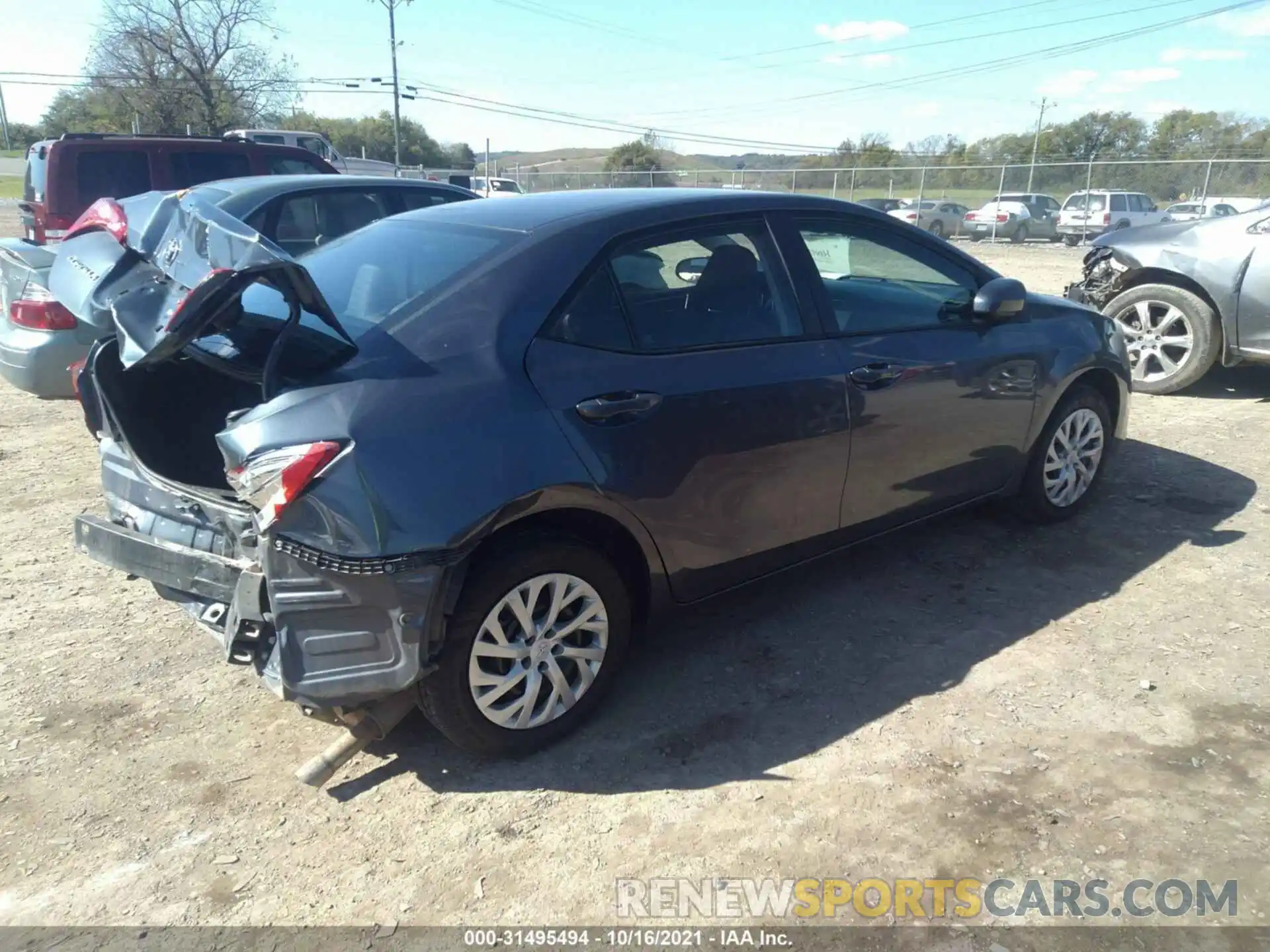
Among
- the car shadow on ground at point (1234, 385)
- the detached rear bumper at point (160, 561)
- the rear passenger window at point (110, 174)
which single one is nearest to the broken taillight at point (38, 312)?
the detached rear bumper at point (160, 561)

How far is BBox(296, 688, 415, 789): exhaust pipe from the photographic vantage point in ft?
9.10

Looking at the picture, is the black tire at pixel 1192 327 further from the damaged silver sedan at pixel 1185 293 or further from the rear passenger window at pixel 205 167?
the rear passenger window at pixel 205 167

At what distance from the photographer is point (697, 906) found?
242 cm

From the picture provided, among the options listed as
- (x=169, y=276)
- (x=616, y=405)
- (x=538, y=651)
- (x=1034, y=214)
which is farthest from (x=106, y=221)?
(x=1034, y=214)

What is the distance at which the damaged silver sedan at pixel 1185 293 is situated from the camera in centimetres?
691

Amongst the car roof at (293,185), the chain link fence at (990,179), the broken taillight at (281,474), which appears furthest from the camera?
the chain link fence at (990,179)

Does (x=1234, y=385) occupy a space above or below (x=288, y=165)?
below

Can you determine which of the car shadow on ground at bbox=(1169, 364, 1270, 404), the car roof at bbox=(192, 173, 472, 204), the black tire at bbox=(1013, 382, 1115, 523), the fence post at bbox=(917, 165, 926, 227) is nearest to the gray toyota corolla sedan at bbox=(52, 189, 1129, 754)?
the black tire at bbox=(1013, 382, 1115, 523)

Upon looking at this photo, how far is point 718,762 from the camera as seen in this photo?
3008 mm

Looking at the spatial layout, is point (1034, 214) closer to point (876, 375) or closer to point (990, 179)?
point (990, 179)

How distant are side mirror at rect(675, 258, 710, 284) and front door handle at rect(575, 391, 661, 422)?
0.71 metres

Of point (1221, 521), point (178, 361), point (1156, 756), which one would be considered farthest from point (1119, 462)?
point (178, 361)

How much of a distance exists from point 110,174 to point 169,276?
884 cm

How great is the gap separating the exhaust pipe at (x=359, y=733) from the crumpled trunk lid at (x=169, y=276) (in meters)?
1.07
